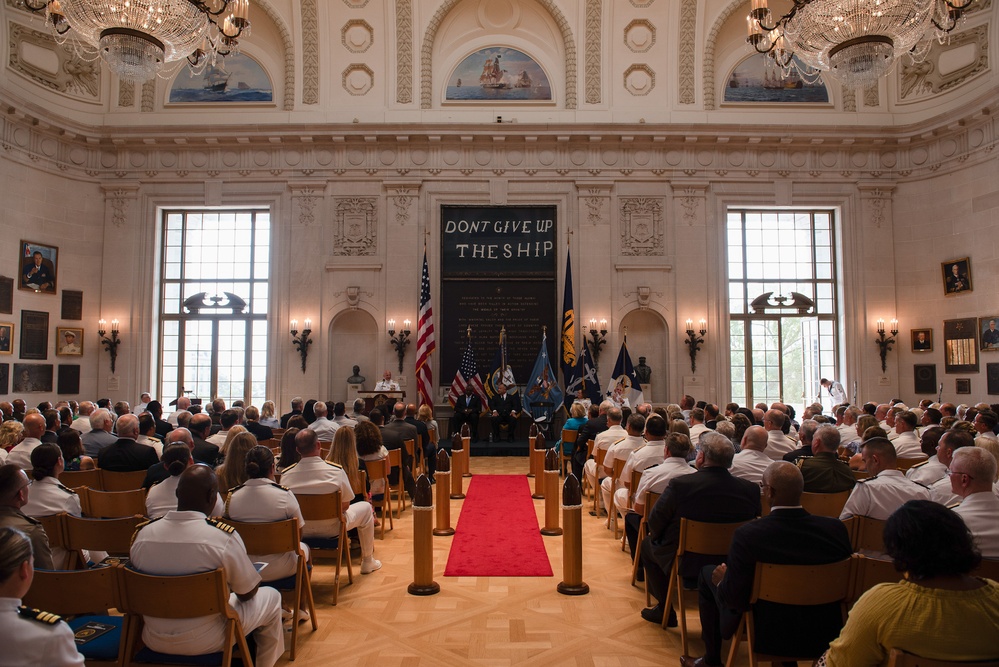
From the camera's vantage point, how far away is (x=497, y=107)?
680 inches

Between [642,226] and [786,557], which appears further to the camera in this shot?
[642,226]

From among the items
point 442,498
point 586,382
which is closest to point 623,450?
point 442,498

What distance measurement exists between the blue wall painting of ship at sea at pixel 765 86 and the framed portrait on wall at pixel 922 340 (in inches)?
254

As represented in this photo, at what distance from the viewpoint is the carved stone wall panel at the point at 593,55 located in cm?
1702

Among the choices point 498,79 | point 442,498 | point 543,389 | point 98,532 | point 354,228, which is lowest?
point 442,498

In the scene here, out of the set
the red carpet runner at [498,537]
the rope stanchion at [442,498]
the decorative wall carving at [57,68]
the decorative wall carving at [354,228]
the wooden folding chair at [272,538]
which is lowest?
the red carpet runner at [498,537]

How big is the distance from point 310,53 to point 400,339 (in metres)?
7.84

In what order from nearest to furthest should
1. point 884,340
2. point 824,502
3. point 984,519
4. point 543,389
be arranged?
point 984,519 → point 824,502 → point 543,389 → point 884,340

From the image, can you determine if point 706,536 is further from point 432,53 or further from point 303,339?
point 432,53

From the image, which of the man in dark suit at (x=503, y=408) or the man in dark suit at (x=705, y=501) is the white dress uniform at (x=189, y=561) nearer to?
the man in dark suit at (x=705, y=501)

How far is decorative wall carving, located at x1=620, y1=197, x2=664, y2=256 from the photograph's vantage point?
16781mm

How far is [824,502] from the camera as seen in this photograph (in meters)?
5.01

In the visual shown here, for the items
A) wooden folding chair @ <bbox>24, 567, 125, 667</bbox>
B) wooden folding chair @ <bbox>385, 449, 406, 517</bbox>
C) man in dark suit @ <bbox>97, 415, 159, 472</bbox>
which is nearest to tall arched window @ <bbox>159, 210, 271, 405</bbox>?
wooden folding chair @ <bbox>385, 449, 406, 517</bbox>

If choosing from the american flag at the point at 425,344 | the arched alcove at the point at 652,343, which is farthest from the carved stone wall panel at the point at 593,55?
the american flag at the point at 425,344
